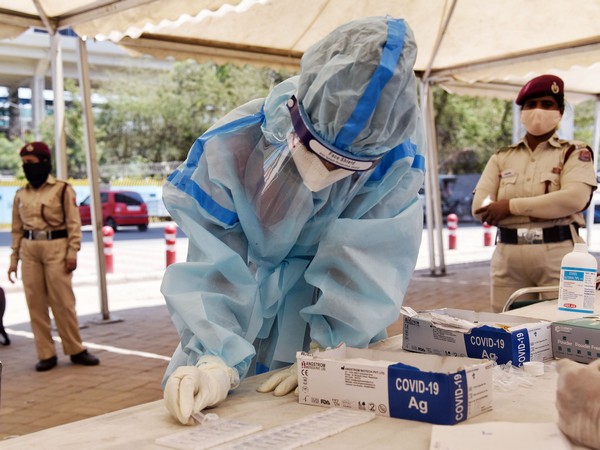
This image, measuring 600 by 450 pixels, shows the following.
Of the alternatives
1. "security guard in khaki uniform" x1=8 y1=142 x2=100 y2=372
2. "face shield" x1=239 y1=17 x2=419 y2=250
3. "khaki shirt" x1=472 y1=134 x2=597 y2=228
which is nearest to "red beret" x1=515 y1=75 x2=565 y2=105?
"khaki shirt" x1=472 y1=134 x2=597 y2=228

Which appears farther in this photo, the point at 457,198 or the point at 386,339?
the point at 457,198

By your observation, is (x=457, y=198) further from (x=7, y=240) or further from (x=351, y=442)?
(x=351, y=442)

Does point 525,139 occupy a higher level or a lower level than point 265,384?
higher

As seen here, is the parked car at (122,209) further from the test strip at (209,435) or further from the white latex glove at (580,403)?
the white latex glove at (580,403)

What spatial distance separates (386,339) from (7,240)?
17266 mm

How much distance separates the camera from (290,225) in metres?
1.51

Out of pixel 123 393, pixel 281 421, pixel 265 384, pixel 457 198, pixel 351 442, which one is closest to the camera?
pixel 351 442

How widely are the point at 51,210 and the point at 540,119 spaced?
325cm

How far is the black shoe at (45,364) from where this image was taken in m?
4.79

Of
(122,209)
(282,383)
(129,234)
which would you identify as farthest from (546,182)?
(122,209)

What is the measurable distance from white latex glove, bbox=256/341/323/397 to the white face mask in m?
2.25

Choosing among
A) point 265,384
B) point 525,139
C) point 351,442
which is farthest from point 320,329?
point 525,139

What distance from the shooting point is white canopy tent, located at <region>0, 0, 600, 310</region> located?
4801 mm

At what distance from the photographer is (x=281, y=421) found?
1.23 meters
